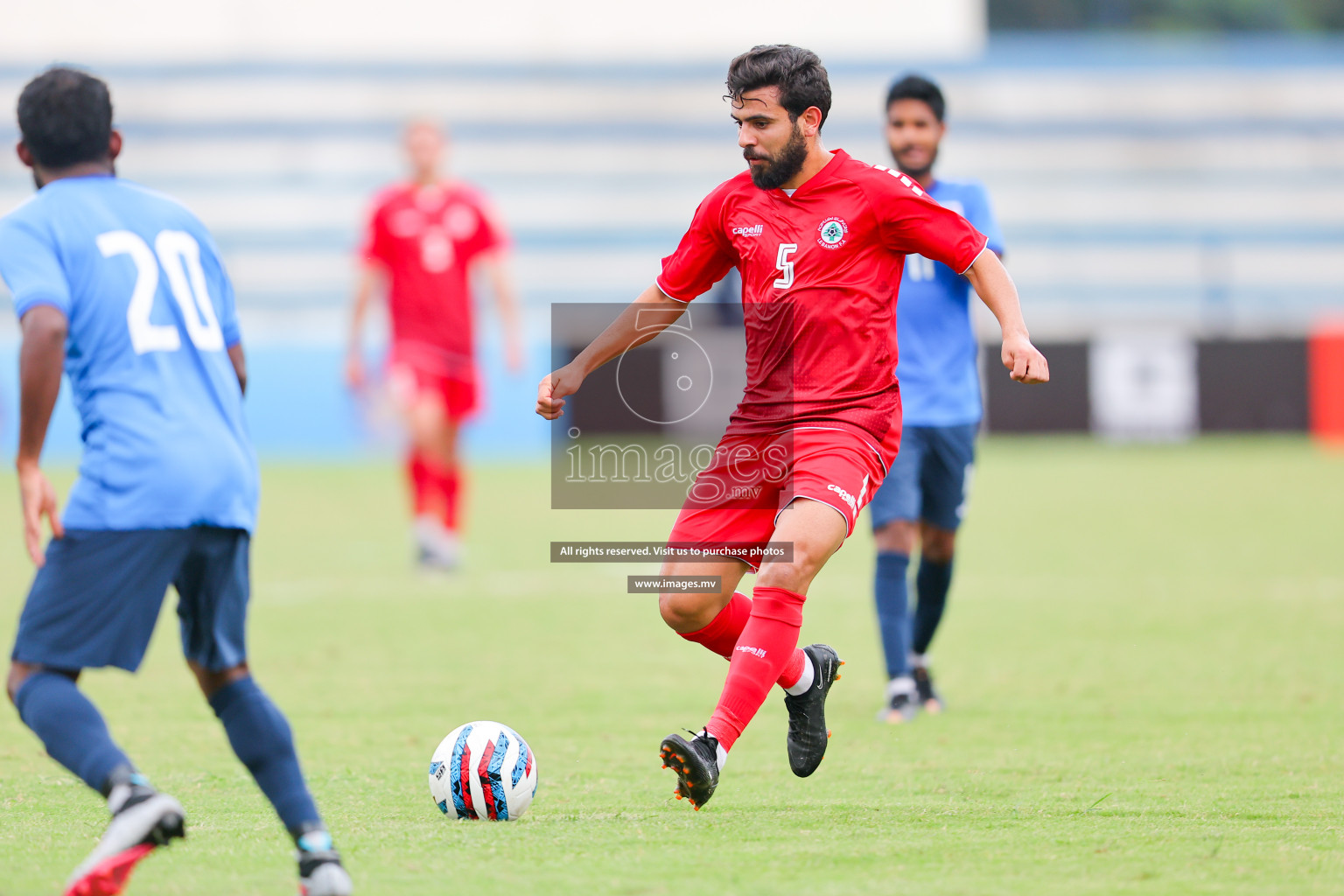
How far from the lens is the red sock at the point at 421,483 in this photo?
33.9ft

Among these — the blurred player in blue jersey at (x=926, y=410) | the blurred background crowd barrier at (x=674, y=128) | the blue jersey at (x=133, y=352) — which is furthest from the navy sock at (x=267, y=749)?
the blurred background crowd barrier at (x=674, y=128)

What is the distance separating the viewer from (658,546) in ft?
35.6

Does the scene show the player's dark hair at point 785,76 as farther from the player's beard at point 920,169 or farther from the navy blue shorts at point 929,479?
the navy blue shorts at point 929,479

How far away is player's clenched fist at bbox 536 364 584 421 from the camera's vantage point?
15.3 ft

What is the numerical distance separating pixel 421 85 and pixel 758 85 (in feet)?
83.1

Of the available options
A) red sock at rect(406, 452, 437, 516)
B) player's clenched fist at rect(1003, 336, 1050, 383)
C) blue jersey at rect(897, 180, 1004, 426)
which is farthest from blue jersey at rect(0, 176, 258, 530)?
red sock at rect(406, 452, 437, 516)

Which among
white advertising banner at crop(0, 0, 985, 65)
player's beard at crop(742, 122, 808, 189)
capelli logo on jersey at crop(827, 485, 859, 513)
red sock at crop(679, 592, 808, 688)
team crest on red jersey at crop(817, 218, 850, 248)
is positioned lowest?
red sock at crop(679, 592, 808, 688)

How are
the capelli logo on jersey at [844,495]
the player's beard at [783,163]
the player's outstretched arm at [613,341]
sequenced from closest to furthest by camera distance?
the capelli logo on jersey at [844,495] → the player's beard at [783,163] → the player's outstretched arm at [613,341]

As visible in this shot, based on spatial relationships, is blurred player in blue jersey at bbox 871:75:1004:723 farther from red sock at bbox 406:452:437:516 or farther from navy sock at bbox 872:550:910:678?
red sock at bbox 406:452:437:516

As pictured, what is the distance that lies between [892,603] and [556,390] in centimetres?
194

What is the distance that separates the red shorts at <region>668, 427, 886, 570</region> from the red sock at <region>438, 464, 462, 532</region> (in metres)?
5.77

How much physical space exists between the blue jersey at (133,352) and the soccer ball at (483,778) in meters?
1.06

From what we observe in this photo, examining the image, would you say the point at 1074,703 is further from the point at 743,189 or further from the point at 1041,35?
the point at 1041,35

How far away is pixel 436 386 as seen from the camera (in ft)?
35.4
